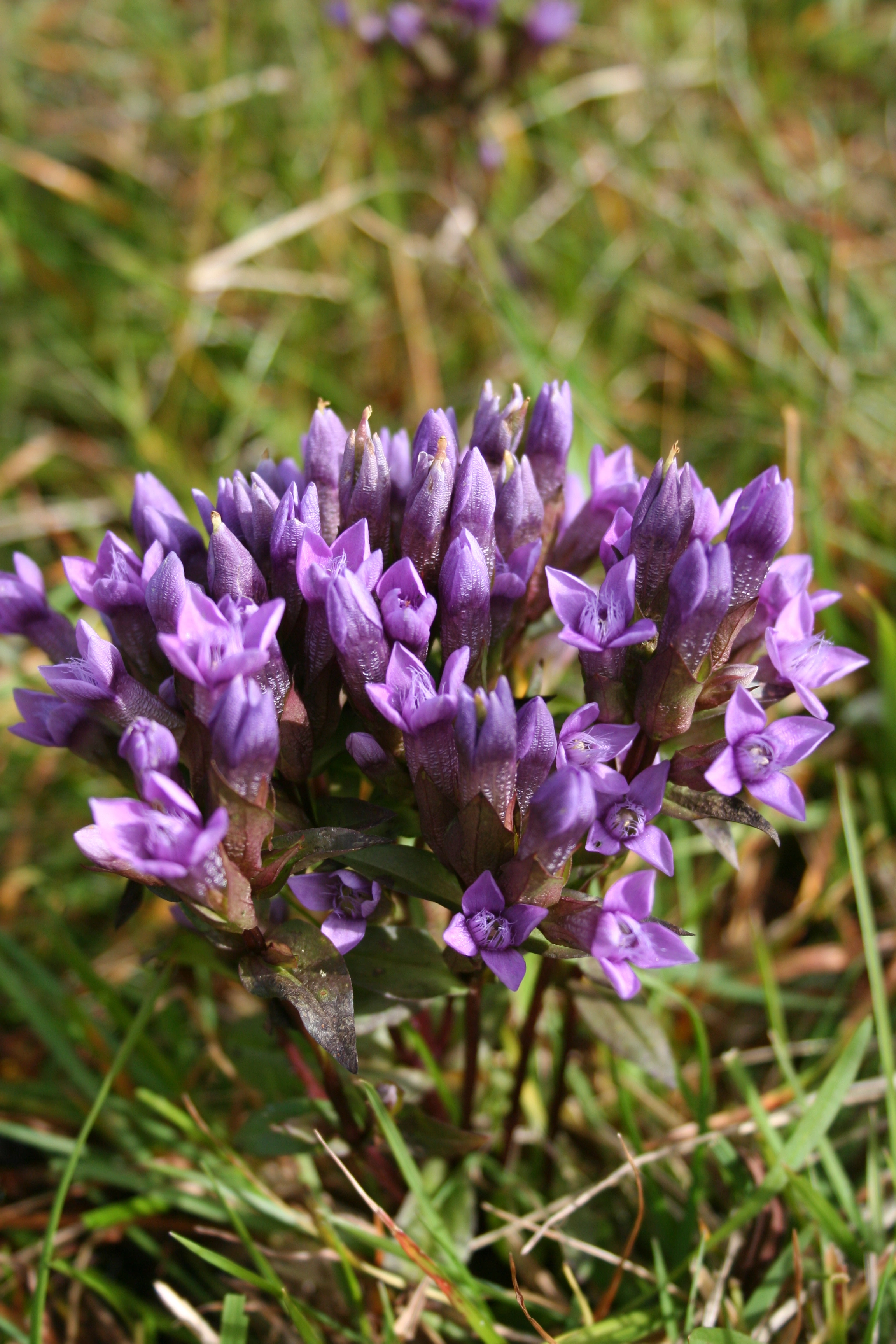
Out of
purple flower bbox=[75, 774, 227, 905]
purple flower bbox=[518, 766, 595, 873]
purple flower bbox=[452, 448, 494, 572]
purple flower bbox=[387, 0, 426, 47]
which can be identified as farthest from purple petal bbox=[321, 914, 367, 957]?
purple flower bbox=[387, 0, 426, 47]

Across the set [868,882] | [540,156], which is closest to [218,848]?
[868,882]

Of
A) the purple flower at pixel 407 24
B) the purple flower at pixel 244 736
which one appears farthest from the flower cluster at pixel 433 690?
the purple flower at pixel 407 24

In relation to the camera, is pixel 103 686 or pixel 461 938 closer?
pixel 461 938

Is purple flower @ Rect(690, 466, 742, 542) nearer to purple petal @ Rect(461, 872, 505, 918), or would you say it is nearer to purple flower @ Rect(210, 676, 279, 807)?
purple petal @ Rect(461, 872, 505, 918)

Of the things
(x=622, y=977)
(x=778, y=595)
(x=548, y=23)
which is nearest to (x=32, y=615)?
(x=622, y=977)

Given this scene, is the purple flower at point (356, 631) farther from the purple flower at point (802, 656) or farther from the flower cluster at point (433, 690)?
the purple flower at point (802, 656)

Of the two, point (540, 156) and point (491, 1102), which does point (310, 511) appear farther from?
point (540, 156)

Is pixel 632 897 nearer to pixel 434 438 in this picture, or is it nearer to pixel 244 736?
pixel 244 736
